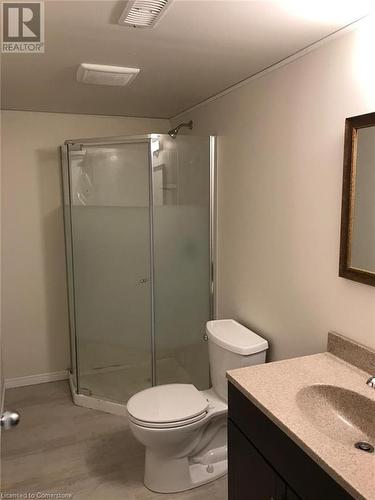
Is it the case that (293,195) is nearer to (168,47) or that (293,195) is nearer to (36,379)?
(168,47)

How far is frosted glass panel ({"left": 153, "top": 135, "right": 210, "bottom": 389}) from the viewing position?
9.05 ft

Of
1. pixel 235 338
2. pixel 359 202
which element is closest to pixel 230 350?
pixel 235 338

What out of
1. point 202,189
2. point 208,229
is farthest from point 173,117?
point 208,229

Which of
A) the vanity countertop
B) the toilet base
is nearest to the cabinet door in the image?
the vanity countertop

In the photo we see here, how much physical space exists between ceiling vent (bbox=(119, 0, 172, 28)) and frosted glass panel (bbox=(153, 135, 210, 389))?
3.94ft

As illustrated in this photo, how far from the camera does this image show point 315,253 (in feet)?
6.06

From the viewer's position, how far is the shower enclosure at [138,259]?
9.06ft

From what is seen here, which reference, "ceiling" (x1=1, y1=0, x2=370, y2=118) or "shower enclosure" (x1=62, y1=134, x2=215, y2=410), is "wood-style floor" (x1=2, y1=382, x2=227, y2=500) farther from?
"ceiling" (x1=1, y1=0, x2=370, y2=118)

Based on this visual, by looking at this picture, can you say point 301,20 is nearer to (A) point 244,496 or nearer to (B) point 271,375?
(B) point 271,375

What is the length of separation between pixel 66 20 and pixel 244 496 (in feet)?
6.29

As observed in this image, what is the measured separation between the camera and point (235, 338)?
7.23ft

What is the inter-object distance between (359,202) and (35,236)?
2488 millimetres

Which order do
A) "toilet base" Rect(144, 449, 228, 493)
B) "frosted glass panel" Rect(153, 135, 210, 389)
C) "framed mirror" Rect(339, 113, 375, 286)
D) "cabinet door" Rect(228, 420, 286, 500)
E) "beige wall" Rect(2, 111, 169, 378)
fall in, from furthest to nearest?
"beige wall" Rect(2, 111, 169, 378)
"frosted glass panel" Rect(153, 135, 210, 389)
"toilet base" Rect(144, 449, 228, 493)
"framed mirror" Rect(339, 113, 375, 286)
"cabinet door" Rect(228, 420, 286, 500)

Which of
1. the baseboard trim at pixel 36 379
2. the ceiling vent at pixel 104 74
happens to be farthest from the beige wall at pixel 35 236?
the ceiling vent at pixel 104 74
